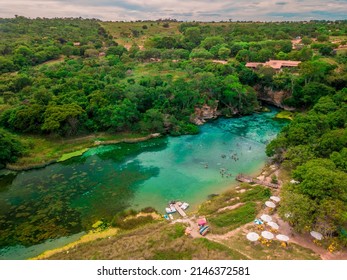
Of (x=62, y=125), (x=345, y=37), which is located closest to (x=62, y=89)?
(x=62, y=125)

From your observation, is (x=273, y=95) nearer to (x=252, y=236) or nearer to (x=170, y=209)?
(x=170, y=209)

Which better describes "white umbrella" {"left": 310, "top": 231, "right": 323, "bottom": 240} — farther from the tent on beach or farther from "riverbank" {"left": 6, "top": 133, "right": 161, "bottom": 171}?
"riverbank" {"left": 6, "top": 133, "right": 161, "bottom": 171}

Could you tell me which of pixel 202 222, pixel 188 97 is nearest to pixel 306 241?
pixel 202 222

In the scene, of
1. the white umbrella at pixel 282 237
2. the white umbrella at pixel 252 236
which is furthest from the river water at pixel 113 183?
the white umbrella at pixel 282 237

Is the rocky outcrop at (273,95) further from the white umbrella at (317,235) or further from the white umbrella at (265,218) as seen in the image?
the white umbrella at (317,235)

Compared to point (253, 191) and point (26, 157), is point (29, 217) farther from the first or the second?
point (253, 191)

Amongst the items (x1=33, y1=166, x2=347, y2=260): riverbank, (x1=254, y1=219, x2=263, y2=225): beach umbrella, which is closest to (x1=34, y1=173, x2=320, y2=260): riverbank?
(x1=33, y1=166, x2=347, y2=260): riverbank
